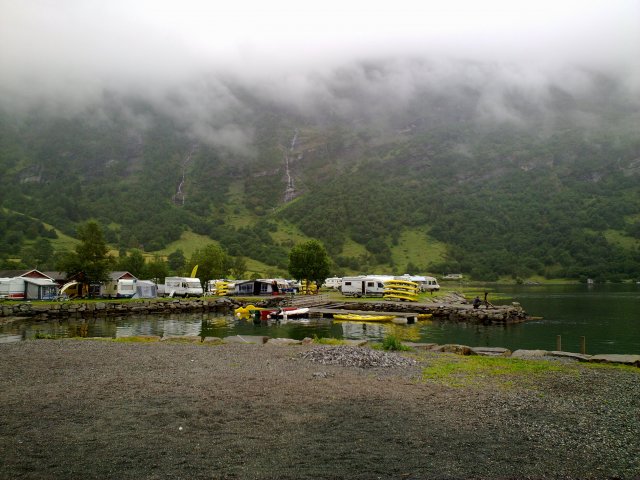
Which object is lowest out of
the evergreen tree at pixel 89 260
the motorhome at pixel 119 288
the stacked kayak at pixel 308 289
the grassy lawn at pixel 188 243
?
the stacked kayak at pixel 308 289

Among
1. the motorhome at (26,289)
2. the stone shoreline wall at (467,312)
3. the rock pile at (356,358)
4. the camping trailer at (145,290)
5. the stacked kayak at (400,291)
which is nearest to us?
the rock pile at (356,358)

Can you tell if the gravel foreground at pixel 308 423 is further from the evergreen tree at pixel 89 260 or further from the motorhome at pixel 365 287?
the motorhome at pixel 365 287

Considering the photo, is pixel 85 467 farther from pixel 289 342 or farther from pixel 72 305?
pixel 72 305

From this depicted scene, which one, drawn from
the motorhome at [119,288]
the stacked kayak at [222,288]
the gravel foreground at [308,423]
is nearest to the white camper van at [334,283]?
the stacked kayak at [222,288]

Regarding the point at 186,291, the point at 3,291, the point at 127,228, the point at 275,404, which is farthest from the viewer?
the point at 127,228

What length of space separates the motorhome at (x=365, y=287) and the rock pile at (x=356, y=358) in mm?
57340

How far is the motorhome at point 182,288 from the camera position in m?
76.4

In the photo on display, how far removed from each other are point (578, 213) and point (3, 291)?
195731 millimetres

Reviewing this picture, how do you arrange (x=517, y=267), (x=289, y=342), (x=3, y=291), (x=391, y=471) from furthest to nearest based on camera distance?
(x=517, y=267)
(x=3, y=291)
(x=289, y=342)
(x=391, y=471)

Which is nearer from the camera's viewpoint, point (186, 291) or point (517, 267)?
point (186, 291)

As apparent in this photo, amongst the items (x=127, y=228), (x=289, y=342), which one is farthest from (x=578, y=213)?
(x=289, y=342)

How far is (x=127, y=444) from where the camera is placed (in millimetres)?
8805

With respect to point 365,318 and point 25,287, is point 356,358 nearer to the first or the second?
point 365,318

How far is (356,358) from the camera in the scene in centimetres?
1788
